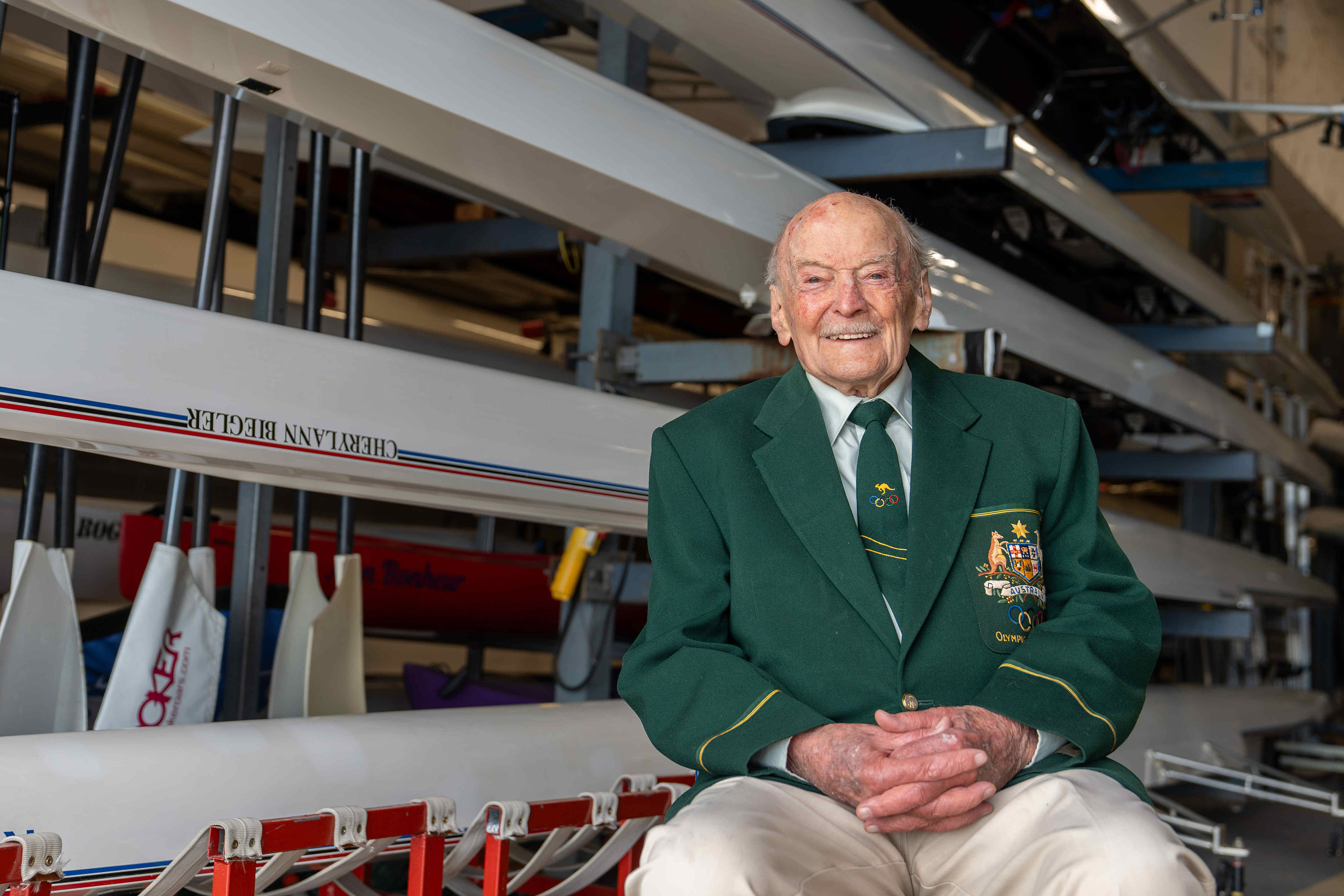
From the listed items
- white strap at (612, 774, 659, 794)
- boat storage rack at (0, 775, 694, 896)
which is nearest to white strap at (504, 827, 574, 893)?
boat storage rack at (0, 775, 694, 896)

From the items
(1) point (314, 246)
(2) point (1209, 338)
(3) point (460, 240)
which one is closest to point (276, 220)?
(1) point (314, 246)

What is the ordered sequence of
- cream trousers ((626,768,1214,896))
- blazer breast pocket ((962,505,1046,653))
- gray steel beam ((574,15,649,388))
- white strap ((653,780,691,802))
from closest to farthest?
cream trousers ((626,768,1214,896))
blazer breast pocket ((962,505,1046,653))
white strap ((653,780,691,802))
gray steel beam ((574,15,649,388))

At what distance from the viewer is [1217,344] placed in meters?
5.04

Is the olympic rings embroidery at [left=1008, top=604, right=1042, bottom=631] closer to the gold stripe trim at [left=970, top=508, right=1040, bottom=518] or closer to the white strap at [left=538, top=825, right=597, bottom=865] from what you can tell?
the gold stripe trim at [left=970, top=508, right=1040, bottom=518]

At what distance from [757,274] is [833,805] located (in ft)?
6.12

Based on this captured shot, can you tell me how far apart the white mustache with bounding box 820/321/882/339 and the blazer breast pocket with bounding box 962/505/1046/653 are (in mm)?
257

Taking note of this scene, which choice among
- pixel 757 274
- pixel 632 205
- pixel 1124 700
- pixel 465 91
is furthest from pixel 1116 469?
pixel 1124 700

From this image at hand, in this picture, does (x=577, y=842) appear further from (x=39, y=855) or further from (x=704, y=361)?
(x=704, y=361)

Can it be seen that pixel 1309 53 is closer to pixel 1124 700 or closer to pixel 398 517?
pixel 398 517

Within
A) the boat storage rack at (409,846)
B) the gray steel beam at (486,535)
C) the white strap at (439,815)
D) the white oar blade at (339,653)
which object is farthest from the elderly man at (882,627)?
the gray steel beam at (486,535)

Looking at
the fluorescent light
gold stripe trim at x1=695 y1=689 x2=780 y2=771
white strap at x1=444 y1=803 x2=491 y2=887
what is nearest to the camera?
gold stripe trim at x1=695 y1=689 x2=780 y2=771

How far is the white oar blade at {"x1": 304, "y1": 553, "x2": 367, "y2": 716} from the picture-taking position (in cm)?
265

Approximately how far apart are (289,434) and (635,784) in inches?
35.1

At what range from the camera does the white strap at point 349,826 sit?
1.68 m
